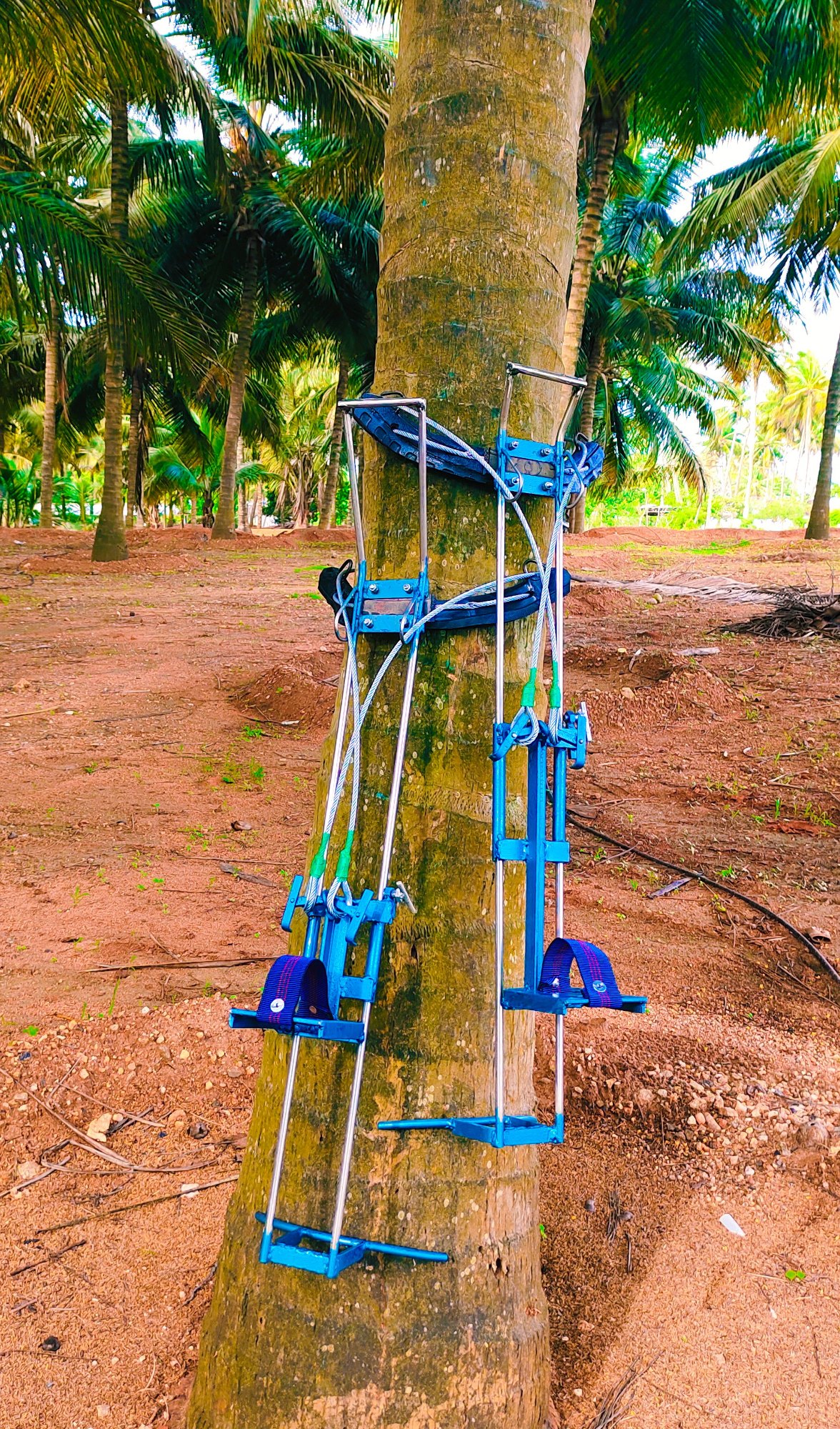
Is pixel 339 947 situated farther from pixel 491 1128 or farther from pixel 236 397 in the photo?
pixel 236 397

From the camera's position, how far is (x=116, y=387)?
1336cm

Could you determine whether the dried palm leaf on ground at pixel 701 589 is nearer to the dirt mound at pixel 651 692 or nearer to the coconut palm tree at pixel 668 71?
the dirt mound at pixel 651 692

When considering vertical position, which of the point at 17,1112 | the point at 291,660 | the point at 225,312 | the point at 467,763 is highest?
the point at 225,312

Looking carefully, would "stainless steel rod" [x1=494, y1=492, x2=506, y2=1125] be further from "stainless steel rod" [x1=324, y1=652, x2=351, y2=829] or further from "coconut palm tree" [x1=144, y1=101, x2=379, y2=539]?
"coconut palm tree" [x1=144, y1=101, x2=379, y2=539]

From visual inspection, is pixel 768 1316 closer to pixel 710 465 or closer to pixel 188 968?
pixel 188 968

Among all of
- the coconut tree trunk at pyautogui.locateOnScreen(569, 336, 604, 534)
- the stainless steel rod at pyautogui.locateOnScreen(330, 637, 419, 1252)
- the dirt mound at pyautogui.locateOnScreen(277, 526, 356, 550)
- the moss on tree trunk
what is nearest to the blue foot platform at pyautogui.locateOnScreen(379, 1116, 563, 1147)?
the stainless steel rod at pyautogui.locateOnScreen(330, 637, 419, 1252)

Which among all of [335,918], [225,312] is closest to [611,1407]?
[335,918]

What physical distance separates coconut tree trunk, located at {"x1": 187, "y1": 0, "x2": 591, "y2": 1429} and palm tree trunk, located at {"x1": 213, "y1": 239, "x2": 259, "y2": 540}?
1655cm

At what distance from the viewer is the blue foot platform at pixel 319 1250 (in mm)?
1475

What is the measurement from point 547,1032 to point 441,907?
191 cm

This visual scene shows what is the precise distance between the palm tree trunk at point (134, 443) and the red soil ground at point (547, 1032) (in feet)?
62.2

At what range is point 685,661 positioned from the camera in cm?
780

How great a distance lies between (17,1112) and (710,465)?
70.0 metres

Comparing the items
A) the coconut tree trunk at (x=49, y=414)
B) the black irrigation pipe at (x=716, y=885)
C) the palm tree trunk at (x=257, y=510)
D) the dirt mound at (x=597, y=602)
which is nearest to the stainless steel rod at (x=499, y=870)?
the black irrigation pipe at (x=716, y=885)
